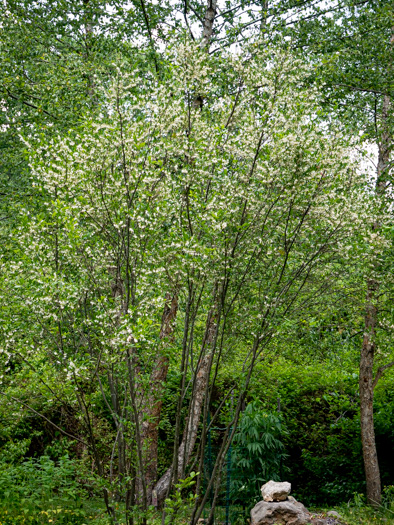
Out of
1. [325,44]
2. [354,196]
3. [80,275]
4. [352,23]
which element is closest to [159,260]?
[80,275]

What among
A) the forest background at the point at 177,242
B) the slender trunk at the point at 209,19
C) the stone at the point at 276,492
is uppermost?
the slender trunk at the point at 209,19

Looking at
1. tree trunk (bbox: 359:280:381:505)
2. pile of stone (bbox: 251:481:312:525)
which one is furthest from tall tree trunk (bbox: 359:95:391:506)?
pile of stone (bbox: 251:481:312:525)

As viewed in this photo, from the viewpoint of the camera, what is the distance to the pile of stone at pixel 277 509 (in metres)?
6.32

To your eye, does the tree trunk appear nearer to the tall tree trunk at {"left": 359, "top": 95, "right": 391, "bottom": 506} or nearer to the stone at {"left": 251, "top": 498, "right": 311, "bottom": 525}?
the tall tree trunk at {"left": 359, "top": 95, "right": 391, "bottom": 506}

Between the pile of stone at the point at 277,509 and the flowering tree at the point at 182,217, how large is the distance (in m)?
2.04

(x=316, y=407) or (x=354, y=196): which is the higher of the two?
(x=354, y=196)

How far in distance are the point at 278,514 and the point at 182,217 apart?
4.01 meters

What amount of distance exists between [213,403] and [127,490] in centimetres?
472

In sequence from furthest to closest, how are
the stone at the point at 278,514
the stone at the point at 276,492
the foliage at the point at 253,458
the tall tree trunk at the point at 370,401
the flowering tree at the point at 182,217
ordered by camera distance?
the tall tree trunk at the point at 370,401, the foliage at the point at 253,458, the stone at the point at 276,492, the stone at the point at 278,514, the flowering tree at the point at 182,217

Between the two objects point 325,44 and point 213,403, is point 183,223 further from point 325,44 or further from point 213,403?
point 213,403

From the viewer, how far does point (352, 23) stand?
25.3ft

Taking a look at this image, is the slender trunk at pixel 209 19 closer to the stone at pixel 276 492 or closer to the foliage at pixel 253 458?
the foliage at pixel 253 458

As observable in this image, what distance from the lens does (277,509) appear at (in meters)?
6.33

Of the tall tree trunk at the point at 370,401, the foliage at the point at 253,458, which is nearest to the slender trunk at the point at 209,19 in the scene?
the tall tree trunk at the point at 370,401
